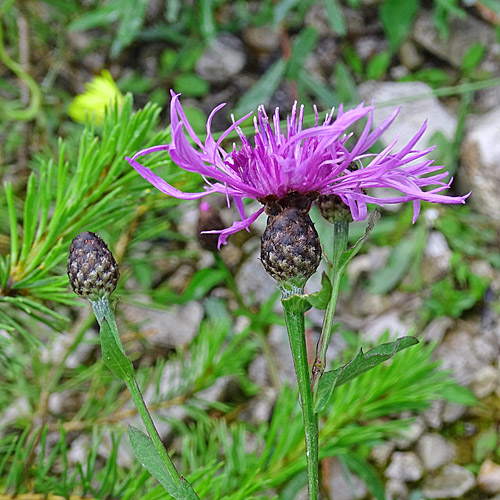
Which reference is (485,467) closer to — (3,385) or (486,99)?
(3,385)

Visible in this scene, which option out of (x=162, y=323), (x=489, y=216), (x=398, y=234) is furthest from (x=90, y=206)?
(x=489, y=216)

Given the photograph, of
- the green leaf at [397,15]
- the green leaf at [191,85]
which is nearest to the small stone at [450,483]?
the green leaf at [397,15]

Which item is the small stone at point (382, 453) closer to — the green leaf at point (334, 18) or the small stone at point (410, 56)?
the green leaf at point (334, 18)

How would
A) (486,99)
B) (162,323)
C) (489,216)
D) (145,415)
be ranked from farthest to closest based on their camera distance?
(486,99) → (489,216) → (162,323) → (145,415)

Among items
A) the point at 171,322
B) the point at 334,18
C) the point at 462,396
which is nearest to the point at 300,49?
the point at 334,18

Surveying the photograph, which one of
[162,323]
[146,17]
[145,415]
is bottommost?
[162,323]

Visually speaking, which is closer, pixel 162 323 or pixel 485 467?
pixel 485 467

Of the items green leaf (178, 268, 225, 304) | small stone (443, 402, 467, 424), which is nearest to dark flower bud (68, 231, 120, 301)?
green leaf (178, 268, 225, 304)
